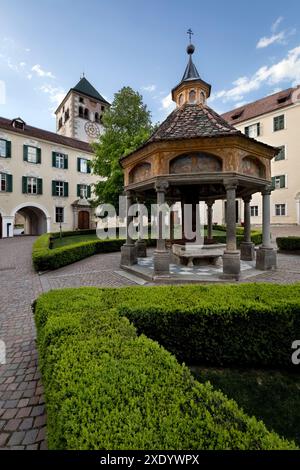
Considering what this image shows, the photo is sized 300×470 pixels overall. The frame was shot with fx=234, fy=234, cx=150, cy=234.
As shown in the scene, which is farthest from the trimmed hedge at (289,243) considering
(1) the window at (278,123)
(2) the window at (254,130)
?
(2) the window at (254,130)

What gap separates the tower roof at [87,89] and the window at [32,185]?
20908 millimetres

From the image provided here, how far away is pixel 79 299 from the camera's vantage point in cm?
388

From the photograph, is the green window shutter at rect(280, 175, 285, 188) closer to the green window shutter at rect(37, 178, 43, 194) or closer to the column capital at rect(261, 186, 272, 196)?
the column capital at rect(261, 186, 272, 196)

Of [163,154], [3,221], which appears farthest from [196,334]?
[3,221]

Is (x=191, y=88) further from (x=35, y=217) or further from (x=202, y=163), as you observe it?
(x=35, y=217)

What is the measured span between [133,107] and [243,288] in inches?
741

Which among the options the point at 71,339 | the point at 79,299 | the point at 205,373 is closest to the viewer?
the point at 71,339

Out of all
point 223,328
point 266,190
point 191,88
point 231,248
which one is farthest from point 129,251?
point 191,88

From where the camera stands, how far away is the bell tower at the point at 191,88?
10.1 metres

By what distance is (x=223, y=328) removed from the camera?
363 centimetres

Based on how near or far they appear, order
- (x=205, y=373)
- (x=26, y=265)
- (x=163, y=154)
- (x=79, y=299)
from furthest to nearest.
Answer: (x=26, y=265) < (x=163, y=154) < (x=79, y=299) < (x=205, y=373)

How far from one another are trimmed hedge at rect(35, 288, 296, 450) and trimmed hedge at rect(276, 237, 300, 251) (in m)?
14.6

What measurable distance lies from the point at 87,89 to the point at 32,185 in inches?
1007
